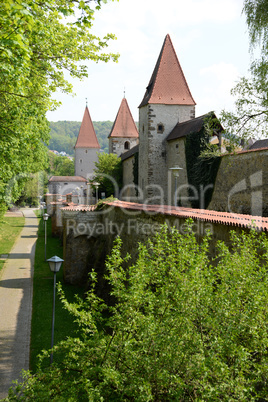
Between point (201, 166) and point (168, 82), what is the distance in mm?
10495

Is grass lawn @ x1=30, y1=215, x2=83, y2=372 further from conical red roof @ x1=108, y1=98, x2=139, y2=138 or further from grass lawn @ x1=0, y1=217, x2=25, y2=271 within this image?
conical red roof @ x1=108, y1=98, x2=139, y2=138

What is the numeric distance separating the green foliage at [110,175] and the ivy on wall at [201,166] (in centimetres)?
1704

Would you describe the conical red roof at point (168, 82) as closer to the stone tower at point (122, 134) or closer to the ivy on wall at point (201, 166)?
the ivy on wall at point (201, 166)

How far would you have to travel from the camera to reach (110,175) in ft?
134

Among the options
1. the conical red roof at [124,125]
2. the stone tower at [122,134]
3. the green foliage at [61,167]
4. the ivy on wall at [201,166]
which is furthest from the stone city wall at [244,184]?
the green foliage at [61,167]

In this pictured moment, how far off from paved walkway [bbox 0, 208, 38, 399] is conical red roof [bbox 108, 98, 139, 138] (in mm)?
27517

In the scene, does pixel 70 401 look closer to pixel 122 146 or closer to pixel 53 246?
pixel 53 246

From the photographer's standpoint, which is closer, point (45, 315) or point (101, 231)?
point (45, 315)

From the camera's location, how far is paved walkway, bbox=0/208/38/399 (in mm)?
9625

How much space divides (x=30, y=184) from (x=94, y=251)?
42.2 meters

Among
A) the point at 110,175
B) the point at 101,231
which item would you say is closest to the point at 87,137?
the point at 110,175

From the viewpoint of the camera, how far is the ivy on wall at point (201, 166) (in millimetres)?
19375

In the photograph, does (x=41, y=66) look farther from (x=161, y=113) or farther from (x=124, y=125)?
(x=124, y=125)

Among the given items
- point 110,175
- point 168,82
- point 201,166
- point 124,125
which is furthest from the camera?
point 124,125
